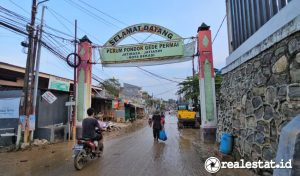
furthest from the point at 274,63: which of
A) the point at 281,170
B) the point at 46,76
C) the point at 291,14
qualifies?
the point at 46,76

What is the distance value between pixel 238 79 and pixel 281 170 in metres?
4.48

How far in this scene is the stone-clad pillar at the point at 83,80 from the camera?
14.6m

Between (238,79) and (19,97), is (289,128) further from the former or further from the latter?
(19,97)

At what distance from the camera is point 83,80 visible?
575 inches

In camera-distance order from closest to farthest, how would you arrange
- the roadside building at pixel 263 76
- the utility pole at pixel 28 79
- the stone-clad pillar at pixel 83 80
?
1. the roadside building at pixel 263 76
2. the utility pole at pixel 28 79
3. the stone-clad pillar at pixel 83 80

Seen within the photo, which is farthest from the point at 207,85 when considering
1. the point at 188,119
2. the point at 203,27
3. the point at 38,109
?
the point at 188,119

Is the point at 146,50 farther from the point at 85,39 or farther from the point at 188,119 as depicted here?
the point at 188,119

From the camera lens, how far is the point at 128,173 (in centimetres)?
654

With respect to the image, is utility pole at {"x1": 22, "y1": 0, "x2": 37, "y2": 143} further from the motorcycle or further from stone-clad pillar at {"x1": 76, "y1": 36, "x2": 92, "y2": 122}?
the motorcycle

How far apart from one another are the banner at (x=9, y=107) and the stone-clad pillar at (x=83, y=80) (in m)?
3.21

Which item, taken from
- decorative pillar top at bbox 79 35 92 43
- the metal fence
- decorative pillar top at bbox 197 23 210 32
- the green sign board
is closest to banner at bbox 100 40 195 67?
the green sign board

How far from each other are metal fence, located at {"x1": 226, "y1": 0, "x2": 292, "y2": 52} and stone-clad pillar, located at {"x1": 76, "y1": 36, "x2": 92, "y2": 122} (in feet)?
27.8

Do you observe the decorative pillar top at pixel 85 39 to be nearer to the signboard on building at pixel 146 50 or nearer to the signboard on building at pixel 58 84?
the signboard on building at pixel 146 50

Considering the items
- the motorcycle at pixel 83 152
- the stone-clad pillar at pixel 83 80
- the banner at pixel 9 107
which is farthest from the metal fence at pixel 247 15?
the banner at pixel 9 107
